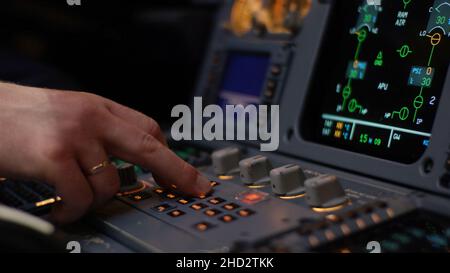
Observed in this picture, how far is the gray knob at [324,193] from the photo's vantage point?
958 mm

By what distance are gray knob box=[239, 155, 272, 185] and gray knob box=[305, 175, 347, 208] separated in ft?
0.53

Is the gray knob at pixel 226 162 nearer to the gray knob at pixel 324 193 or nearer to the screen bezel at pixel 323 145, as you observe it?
the screen bezel at pixel 323 145

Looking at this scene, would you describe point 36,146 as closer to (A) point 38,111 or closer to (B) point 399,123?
(A) point 38,111

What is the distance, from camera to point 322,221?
2.82 ft

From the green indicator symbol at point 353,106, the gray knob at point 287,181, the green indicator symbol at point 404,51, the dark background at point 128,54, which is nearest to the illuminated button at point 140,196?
the gray knob at point 287,181

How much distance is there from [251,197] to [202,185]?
0.10m

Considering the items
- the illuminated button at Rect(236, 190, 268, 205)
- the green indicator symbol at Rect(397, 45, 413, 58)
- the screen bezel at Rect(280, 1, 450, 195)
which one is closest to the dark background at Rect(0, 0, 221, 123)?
the screen bezel at Rect(280, 1, 450, 195)

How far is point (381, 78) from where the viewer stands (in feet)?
3.78

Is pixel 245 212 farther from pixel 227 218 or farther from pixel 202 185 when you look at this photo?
pixel 202 185

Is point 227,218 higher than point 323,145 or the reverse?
the reverse

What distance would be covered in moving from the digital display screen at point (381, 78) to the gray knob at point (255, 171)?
20 centimetres

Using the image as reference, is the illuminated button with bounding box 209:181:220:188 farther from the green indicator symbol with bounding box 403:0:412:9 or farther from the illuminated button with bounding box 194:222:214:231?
the green indicator symbol with bounding box 403:0:412:9

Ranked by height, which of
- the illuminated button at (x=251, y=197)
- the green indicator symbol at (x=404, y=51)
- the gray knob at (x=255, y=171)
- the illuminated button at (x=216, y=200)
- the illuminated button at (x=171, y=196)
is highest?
the green indicator symbol at (x=404, y=51)

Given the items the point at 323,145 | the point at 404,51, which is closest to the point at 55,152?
the point at 323,145
